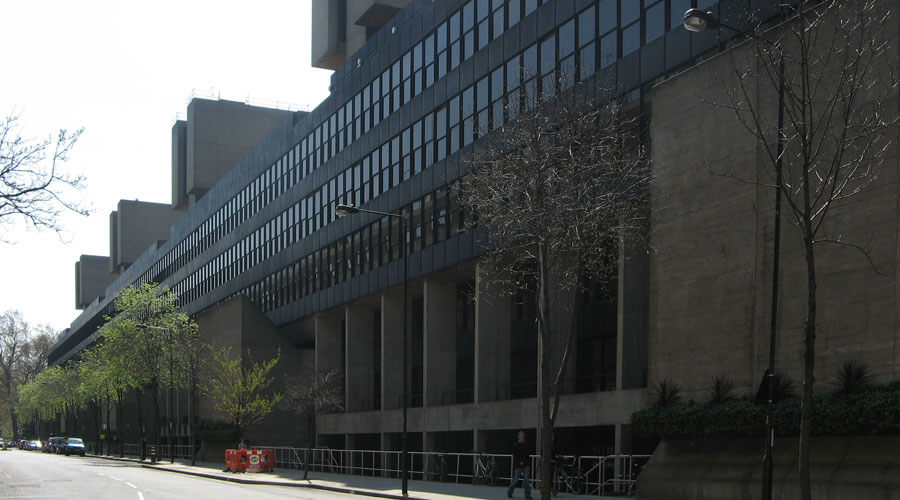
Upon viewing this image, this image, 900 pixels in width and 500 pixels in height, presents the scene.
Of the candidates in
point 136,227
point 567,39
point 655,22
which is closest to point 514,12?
point 567,39

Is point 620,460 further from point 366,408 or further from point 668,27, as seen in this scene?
point 366,408

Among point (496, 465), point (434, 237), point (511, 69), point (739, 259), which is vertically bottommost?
point (496, 465)

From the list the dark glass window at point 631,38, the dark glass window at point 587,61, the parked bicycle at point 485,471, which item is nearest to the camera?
the dark glass window at point 631,38

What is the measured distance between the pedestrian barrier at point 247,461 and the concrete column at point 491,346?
14.3m

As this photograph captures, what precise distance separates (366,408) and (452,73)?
2115 cm

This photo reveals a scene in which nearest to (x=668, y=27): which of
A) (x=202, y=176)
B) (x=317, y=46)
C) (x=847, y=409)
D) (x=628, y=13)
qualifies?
(x=628, y=13)

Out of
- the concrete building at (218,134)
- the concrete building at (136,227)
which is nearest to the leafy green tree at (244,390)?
the concrete building at (218,134)

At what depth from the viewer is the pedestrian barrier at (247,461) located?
1889 inches

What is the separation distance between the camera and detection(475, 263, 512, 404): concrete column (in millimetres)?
39250

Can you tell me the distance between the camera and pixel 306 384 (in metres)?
53.7

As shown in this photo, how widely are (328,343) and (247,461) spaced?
39.0ft

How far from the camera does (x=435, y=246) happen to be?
43062mm

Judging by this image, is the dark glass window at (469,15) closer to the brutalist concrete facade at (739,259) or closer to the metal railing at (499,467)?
the brutalist concrete facade at (739,259)

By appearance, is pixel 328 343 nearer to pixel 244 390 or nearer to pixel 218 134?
pixel 244 390
